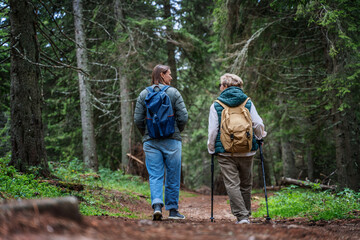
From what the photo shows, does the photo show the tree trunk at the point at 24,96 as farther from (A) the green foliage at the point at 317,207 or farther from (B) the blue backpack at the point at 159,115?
(A) the green foliage at the point at 317,207

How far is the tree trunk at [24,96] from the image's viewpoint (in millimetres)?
6078

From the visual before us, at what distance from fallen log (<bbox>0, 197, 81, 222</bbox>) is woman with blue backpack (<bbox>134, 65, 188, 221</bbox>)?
2.56 meters

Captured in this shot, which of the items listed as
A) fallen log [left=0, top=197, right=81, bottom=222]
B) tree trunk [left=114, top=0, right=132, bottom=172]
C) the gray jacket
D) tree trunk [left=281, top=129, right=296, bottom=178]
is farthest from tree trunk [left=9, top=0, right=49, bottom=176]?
tree trunk [left=281, top=129, right=296, bottom=178]

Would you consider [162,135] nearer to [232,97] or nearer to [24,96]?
[232,97]

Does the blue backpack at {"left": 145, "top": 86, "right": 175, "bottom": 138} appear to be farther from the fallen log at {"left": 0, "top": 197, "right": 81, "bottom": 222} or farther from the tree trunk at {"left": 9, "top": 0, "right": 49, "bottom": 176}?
the tree trunk at {"left": 9, "top": 0, "right": 49, "bottom": 176}

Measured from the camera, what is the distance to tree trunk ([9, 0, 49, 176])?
6.08m

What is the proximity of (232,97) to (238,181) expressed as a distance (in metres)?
1.27

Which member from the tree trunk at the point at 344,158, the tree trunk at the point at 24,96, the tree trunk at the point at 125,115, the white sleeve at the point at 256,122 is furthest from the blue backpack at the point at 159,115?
the tree trunk at the point at 125,115

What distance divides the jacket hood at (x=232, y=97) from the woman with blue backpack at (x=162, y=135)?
73cm

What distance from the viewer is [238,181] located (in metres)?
4.70

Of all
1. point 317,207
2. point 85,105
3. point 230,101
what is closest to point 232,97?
point 230,101

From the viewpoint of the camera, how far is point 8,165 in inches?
241

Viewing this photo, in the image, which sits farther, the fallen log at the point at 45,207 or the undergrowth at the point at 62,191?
the undergrowth at the point at 62,191

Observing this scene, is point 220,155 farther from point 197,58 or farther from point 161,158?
point 197,58
